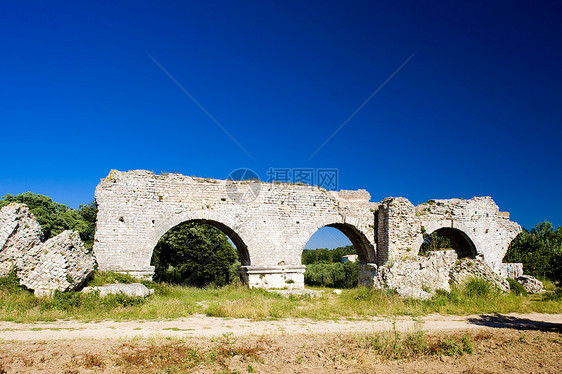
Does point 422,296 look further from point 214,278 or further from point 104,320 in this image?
point 214,278

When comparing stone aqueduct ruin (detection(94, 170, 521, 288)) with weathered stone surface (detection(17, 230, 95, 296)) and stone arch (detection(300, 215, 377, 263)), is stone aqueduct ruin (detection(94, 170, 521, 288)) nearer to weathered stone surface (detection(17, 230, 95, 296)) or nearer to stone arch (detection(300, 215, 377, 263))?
stone arch (detection(300, 215, 377, 263))

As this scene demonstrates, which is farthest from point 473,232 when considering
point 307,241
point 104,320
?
point 104,320

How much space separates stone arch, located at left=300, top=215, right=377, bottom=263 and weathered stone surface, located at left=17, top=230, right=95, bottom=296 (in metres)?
7.32

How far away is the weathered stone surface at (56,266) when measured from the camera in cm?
919

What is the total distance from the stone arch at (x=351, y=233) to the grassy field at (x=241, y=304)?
Answer: 101 inches

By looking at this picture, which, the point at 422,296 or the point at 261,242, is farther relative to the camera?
the point at 261,242

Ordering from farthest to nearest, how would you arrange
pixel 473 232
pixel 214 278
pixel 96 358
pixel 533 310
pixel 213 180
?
pixel 214 278 < pixel 473 232 < pixel 213 180 < pixel 533 310 < pixel 96 358

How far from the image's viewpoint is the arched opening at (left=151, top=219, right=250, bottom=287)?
2486 cm

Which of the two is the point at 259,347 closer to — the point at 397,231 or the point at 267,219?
the point at 267,219

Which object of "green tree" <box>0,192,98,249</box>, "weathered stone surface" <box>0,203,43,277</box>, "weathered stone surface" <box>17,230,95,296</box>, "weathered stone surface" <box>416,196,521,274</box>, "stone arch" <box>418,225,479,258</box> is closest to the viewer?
"weathered stone surface" <box>17,230,95,296</box>

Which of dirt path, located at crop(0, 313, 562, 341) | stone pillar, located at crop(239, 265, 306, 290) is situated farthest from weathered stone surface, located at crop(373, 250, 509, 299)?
stone pillar, located at crop(239, 265, 306, 290)

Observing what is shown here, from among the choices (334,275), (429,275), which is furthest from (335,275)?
(429,275)

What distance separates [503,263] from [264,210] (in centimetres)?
1198

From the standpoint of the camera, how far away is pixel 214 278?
86.2 feet
